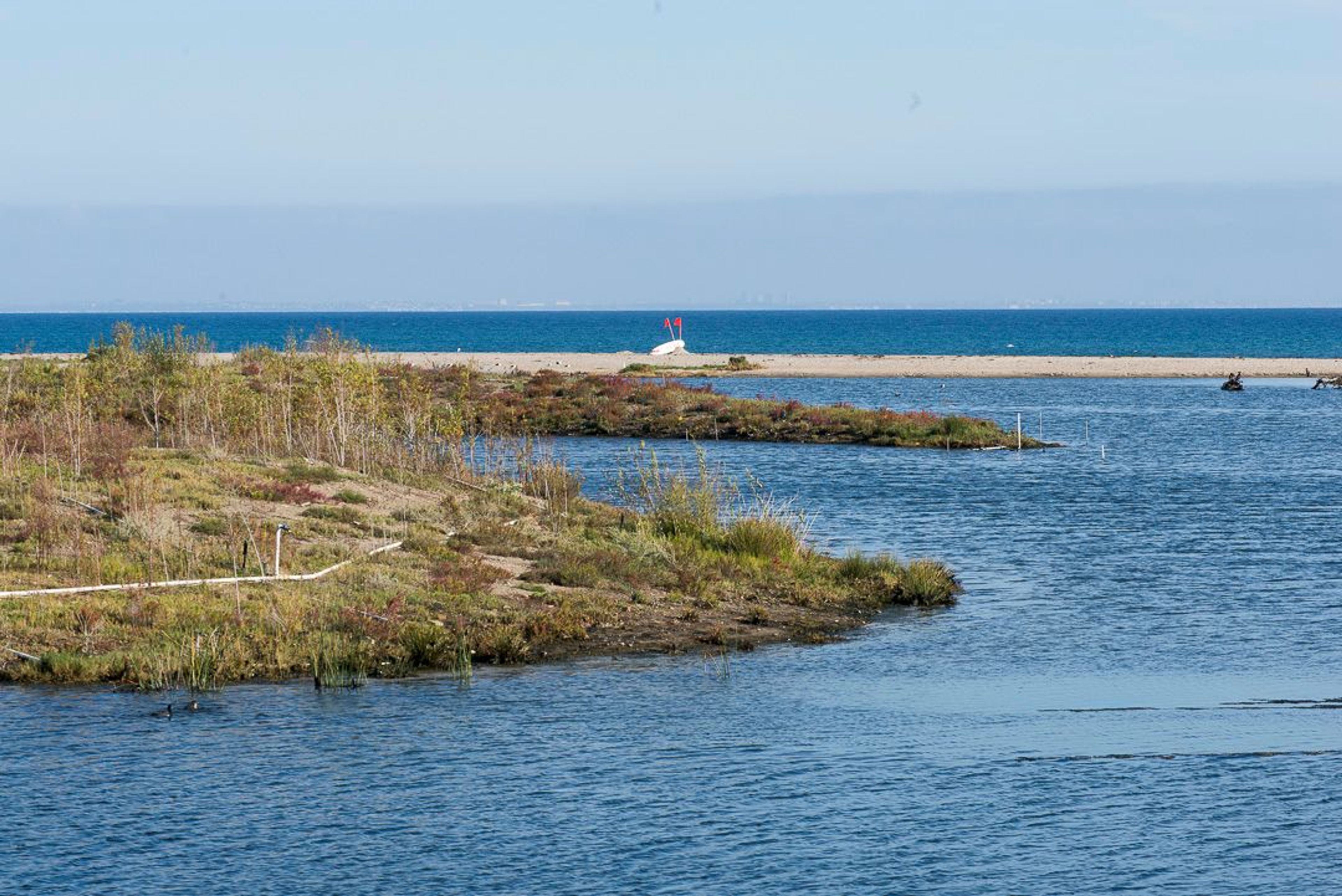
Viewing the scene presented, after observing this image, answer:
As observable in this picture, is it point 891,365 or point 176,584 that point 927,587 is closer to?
point 176,584

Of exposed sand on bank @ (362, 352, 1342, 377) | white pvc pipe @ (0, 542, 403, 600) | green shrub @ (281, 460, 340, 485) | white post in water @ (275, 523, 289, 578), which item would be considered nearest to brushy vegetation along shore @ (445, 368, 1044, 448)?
exposed sand on bank @ (362, 352, 1342, 377)

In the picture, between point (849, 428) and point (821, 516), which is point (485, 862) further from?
point (849, 428)

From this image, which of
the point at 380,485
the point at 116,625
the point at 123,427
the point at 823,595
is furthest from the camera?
the point at 123,427

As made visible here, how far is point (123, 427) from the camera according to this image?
39.3m

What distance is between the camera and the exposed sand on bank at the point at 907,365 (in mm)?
112000

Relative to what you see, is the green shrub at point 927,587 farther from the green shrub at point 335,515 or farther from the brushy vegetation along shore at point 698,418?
the brushy vegetation along shore at point 698,418

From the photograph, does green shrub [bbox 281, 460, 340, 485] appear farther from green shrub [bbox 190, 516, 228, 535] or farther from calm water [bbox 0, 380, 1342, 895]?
calm water [bbox 0, 380, 1342, 895]

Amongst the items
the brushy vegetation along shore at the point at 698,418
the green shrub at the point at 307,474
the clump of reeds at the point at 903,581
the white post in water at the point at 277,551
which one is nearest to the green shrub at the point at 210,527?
the white post in water at the point at 277,551

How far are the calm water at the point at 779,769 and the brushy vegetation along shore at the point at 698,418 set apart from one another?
33.8 metres

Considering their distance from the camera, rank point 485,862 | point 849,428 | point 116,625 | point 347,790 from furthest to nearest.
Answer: point 849,428, point 116,625, point 347,790, point 485,862

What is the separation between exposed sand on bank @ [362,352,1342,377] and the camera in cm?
11200

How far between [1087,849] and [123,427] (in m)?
29.3

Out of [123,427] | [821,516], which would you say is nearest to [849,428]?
[821,516]

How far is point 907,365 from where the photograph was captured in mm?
123938
